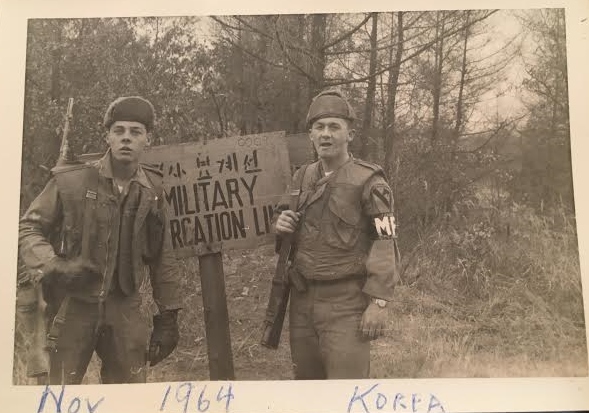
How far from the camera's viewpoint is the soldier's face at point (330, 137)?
9.20 ft

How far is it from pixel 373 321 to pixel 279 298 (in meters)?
0.46

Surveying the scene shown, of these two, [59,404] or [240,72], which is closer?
[59,404]

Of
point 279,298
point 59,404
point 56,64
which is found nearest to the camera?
point 59,404

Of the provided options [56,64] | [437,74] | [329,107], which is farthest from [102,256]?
[437,74]

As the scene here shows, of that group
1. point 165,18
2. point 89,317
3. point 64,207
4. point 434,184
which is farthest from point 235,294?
point 165,18

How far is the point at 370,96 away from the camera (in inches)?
114

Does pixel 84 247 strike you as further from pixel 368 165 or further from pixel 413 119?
pixel 413 119

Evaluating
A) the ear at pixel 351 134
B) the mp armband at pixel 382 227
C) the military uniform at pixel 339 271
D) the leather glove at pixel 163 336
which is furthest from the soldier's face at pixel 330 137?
the leather glove at pixel 163 336

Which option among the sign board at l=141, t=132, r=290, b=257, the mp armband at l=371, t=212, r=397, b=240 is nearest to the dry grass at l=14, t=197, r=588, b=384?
the sign board at l=141, t=132, r=290, b=257

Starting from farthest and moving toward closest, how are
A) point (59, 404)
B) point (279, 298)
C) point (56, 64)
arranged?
point (56, 64) → point (279, 298) → point (59, 404)

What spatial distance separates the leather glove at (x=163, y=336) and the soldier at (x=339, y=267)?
568 mm

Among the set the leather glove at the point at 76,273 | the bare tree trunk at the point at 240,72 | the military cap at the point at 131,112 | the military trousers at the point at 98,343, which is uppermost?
the bare tree trunk at the point at 240,72

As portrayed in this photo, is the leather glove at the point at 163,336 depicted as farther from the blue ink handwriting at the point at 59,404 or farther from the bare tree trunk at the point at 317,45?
the bare tree trunk at the point at 317,45

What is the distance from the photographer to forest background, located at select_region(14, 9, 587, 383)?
2.78 m
